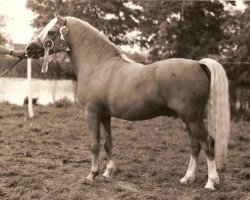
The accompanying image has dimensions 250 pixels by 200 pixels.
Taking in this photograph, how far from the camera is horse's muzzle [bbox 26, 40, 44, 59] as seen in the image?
5688 millimetres

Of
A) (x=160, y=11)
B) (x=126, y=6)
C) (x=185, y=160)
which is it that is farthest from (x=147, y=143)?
(x=126, y=6)

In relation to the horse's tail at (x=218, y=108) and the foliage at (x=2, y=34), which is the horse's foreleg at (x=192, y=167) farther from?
the foliage at (x=2, y=34)

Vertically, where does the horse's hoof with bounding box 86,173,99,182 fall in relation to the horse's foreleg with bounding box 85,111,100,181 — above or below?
below

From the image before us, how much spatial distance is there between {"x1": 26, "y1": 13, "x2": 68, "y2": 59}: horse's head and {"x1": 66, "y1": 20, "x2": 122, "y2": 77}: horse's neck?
4.1 inches

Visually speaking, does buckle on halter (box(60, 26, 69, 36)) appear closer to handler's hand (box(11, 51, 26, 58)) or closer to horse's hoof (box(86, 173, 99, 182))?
handler's hand (box(11, 51, 26, 58))

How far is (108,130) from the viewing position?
228 inches

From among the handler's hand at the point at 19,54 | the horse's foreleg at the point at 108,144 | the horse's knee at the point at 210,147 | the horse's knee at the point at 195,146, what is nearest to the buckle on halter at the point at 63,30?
the handler's hand at the point at 19,54

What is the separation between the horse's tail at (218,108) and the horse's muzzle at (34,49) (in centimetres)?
227

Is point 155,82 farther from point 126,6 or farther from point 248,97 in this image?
point 126,6

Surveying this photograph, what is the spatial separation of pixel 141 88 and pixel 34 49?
173cm

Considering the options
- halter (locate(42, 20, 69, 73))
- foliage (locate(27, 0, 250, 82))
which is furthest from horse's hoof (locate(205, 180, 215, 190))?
foliage (locate(27, 0, 250, 82))


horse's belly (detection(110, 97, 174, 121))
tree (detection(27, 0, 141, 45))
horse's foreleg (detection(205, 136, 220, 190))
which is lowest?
horse's foreleg (detection(205, 136, 220, 190))

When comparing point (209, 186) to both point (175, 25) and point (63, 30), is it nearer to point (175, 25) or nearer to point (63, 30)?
point (63, 30)

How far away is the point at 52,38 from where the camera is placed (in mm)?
5621
